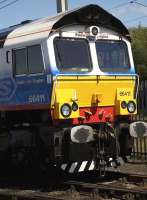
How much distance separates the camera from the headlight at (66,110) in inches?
443

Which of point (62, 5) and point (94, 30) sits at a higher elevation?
point (62, 5)

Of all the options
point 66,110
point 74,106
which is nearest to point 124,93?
point 74,106

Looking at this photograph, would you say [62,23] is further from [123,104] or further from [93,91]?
[123,104]

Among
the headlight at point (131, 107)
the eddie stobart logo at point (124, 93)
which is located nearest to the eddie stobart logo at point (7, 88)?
the eddie stobart logo at point (124, 93)

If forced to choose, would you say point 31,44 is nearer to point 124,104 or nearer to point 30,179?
point 124,104

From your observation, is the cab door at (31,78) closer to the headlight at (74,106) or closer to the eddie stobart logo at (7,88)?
the eddie stobart logo at (7,88)

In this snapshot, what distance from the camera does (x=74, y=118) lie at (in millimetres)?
11562

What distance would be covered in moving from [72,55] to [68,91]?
90cm

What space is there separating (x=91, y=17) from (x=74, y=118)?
2.34 m

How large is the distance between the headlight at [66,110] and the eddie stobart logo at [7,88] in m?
1.49

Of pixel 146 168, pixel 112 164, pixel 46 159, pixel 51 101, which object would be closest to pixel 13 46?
pixel 51 101

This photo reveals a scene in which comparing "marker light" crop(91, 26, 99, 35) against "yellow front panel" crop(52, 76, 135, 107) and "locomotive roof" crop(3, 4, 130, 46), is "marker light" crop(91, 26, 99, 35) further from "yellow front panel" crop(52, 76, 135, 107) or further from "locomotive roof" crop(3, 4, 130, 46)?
"yellow front panel" crop(52, 76, 135, 107)

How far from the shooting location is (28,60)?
11.9m

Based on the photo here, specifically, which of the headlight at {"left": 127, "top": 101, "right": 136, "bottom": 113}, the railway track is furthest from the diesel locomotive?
the railway track
